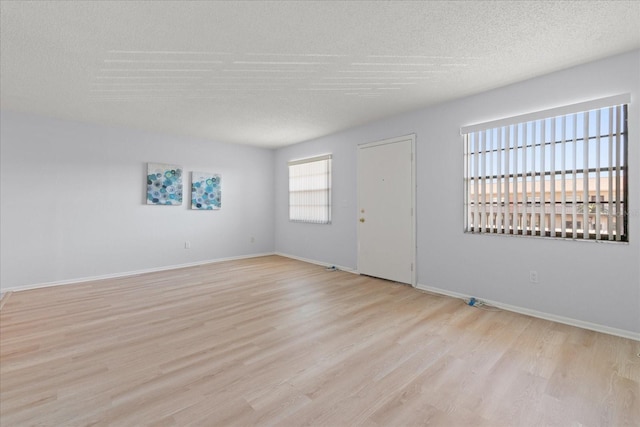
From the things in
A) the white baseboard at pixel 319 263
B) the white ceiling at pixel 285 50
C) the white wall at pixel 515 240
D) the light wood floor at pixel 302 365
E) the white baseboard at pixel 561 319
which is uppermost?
the white ceiling at pixel 285 50

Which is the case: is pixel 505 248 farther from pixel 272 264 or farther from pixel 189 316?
pixel 272 264

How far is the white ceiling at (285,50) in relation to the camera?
80.7 inches

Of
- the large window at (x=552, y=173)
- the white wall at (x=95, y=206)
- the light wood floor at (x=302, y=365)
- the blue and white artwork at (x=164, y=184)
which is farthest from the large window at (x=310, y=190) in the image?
the large window at (x=552, y=173)

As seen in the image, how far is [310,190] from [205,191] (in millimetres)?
2122

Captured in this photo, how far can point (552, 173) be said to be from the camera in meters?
3.02

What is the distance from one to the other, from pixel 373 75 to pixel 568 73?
194 cm

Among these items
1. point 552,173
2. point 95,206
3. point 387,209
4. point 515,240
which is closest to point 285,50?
point 387,209

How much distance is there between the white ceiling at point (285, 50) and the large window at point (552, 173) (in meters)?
0.53

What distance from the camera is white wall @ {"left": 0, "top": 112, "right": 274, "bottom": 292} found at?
4152 millimetres

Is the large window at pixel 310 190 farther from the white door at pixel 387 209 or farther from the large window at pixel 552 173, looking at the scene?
the large window at pixel 552 173

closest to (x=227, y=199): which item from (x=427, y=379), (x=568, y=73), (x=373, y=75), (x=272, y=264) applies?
(x=272, y=264)

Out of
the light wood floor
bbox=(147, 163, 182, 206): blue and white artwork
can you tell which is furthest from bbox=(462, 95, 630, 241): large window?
bbox=(147, 163, 182, 206): blue and white artwork

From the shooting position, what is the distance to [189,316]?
10.1 feet

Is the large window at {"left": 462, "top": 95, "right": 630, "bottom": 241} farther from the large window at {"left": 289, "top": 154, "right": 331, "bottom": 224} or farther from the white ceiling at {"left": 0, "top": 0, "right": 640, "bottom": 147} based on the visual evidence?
the large window at {"left": 289, "top": 154, "right": 331, "bottom": 224}
